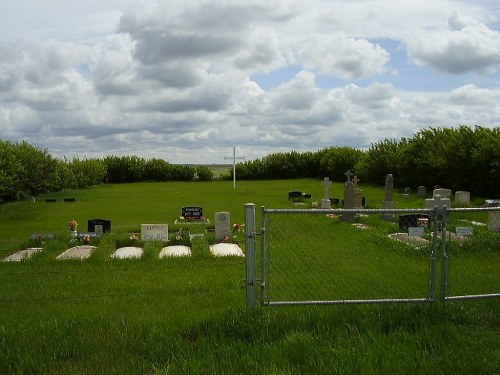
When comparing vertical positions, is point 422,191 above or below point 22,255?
above

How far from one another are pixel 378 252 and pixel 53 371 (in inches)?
339

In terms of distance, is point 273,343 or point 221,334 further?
point 221,334

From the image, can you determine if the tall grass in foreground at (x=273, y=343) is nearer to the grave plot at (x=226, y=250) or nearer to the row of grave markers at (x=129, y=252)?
the row of grave markers at (x=129, y=252)

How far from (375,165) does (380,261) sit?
37.2 m

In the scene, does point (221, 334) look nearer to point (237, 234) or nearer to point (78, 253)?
point (78, 253)

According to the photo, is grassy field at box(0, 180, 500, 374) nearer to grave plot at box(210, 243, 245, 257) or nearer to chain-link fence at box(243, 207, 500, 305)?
chain-link fence at box(243, 207, 500, 305)

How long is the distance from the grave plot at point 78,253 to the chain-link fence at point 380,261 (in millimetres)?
4192

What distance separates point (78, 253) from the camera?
1392 cm

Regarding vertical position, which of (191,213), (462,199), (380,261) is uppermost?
(462,199)

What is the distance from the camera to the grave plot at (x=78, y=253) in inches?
517

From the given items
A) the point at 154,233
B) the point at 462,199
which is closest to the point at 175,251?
the point at 154,233

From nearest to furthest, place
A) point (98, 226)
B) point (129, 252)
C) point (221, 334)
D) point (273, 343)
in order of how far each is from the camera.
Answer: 1. point (273, 343)
2. point (221, 334)
3. point (129, 252)
4. point (98, 226)

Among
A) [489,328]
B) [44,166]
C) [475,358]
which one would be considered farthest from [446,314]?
[44,166]

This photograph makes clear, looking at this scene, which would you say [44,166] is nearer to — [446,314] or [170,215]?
[170,215]
